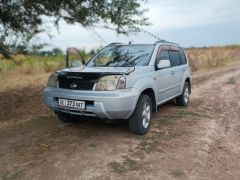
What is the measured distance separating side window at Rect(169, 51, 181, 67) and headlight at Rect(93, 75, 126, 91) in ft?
9.07

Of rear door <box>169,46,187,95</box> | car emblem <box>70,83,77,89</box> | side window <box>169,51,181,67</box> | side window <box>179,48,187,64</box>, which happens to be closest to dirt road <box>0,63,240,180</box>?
rear door <box>169,46,187,95</box>

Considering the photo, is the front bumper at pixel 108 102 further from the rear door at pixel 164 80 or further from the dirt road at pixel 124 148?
the rear door at pixel 164 80

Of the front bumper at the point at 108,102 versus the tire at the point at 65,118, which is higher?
the front bumper at the point at 108,102

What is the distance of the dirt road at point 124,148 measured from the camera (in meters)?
5.17

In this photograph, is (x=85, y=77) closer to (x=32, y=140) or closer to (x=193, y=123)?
(x=32, y=140)

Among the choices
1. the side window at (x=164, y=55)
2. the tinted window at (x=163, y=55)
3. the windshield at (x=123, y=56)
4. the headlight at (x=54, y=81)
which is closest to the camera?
the headlight at (x=54, y=81)

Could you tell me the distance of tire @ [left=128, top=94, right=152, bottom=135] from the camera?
252 inches

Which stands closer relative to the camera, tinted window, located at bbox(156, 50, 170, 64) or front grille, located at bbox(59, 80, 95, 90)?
front grille, located at bbox(59, 80, 95, 90)

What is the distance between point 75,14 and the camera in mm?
9680

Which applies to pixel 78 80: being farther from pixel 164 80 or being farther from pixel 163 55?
pixel 163 55

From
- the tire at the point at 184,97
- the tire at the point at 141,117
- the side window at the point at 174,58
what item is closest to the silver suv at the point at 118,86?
the tire at the point at 141,117

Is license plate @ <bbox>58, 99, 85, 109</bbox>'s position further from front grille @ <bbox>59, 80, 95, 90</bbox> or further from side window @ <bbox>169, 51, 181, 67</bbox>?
side window @ <bbox>169, 51, 181, 67</bbox>

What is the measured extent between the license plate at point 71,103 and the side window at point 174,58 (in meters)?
3.12

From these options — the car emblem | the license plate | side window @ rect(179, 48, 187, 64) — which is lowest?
the license plate
